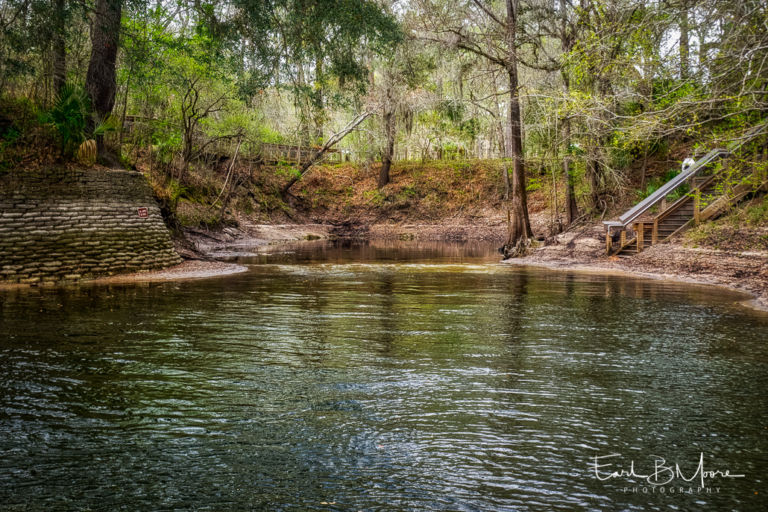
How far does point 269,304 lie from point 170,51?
39.0 ft

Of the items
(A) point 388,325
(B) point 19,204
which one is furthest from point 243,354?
(B) point 19,204

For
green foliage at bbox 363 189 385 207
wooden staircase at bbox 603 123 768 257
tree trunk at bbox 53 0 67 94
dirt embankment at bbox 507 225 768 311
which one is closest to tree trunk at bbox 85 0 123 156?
tree trunk at bbox 53 0 67 94

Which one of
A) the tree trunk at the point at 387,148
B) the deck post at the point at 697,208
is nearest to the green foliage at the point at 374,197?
the tree trunk at the point at 387,148

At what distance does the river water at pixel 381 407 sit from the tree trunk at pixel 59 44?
17.5 ft

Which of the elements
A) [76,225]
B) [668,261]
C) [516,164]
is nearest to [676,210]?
[668,261]

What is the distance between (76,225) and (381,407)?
1214 cm

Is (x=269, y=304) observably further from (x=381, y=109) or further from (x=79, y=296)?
(x=381, y=109)

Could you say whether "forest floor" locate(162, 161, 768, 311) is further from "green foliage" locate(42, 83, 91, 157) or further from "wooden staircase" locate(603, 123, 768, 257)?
"green foliage" locate(42, 83, 91, 157)

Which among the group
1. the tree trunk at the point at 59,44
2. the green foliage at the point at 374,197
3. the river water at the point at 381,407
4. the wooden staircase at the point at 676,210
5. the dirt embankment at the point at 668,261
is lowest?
the river water at the point at 381,407

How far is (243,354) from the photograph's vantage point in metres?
7.34

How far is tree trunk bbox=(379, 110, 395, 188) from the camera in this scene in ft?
119

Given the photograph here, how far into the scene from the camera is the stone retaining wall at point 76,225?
1386cm

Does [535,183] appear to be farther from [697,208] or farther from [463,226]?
[697,208]

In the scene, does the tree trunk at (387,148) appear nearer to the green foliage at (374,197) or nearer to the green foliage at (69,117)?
the green foliage at (374,197)
